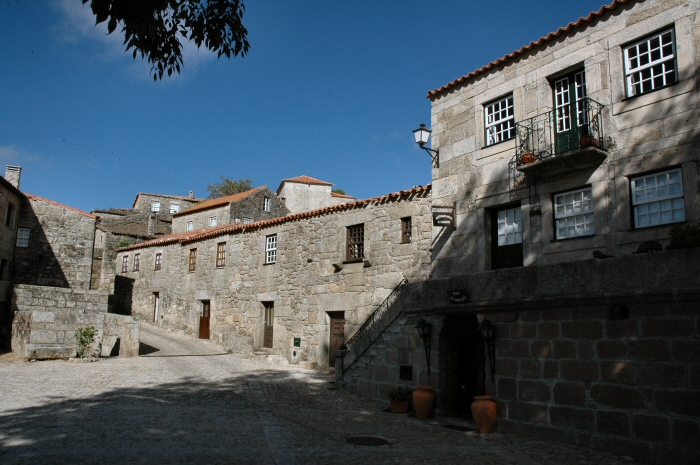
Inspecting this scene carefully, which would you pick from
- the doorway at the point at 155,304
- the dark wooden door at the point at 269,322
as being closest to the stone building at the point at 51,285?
the doorway at the point at 155,304

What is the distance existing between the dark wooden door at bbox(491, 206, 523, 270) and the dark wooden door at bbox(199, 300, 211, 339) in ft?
53.5

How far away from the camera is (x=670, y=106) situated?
9742 millimetres

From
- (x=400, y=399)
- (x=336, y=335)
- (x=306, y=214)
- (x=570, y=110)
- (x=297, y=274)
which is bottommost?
(x=400, y=399)

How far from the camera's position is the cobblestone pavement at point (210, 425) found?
7648 millimetres

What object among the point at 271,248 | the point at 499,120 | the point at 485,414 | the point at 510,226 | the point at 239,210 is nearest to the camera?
the point at 485,414

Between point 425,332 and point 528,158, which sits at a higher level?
point 528,158

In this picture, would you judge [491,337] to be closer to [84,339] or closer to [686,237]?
[686,237]

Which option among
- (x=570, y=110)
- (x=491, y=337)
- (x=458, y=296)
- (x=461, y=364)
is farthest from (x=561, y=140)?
(x=461, y=364)

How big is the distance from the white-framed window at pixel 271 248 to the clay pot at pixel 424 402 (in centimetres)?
1128

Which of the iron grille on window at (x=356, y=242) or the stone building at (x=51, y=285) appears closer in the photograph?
the stone building at (x=51, y=285)

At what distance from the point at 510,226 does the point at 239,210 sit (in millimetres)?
29155

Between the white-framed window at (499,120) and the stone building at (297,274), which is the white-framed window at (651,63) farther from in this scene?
the stone building at (297,274)

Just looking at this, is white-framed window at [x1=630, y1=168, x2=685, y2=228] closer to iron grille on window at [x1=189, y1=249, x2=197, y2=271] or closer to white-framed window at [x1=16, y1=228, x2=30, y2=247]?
iron grille on window at [x1=189, y1=249, x2=197, y2=271]

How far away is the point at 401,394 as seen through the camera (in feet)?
38.9
